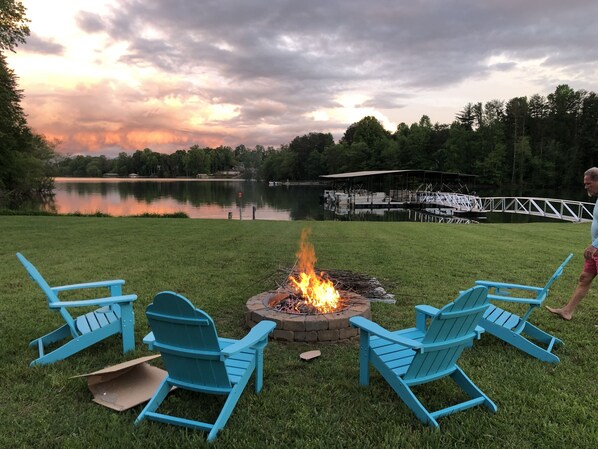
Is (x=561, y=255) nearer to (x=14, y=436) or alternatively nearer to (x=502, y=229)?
(x=502, y=229)

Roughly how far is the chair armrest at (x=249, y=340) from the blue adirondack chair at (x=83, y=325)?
139cm

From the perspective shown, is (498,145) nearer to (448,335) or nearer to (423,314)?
(423,314)

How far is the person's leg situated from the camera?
14.9ft

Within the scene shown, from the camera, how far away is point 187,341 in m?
2.64

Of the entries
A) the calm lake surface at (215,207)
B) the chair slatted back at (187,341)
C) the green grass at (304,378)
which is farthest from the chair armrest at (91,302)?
the calm lake surface at (215,207)

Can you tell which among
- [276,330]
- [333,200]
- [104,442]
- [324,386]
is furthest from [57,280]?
[333,200]

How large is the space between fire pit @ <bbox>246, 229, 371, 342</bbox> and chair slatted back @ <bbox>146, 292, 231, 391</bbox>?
1.55 metres

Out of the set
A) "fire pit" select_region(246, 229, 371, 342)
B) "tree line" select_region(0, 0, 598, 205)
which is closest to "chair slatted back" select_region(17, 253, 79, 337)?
"fire pit" select_region(246, 229, 371, 342)

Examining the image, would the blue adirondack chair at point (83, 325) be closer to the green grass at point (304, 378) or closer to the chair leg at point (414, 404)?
the green grass at point (304, 378)

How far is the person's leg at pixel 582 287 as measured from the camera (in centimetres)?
454

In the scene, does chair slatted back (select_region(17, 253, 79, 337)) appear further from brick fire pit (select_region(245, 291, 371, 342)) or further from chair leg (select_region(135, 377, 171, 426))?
brick fire pit (select_region(245, 291, 371, 342))

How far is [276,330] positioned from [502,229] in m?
11.8

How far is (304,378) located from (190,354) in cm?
121

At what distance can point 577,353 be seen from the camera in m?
3.94
